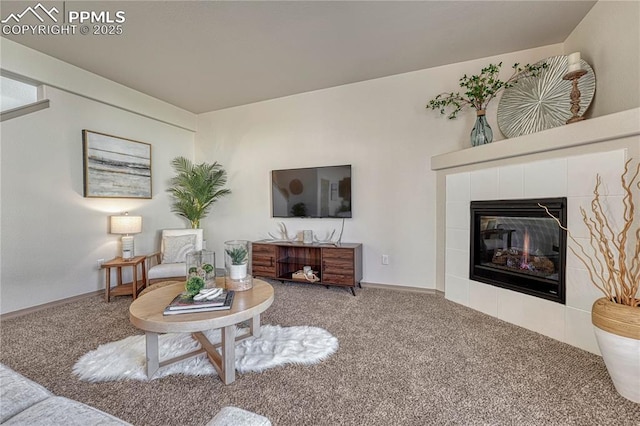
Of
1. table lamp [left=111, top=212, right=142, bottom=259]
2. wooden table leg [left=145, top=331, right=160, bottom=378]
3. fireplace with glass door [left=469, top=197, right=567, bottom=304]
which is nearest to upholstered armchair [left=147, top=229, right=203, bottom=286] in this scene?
table lamp [left=111, top=212, right=142, bottom=259]

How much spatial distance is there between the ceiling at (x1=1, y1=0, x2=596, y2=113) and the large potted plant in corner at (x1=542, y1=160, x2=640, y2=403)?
166 centimetres

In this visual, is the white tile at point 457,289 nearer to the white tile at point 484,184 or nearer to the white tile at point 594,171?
the white tile at point 484,184

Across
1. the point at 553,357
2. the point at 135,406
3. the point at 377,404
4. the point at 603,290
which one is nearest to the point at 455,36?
the point at 603,290

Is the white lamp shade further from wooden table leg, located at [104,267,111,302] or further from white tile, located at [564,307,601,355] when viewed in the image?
white tile, located at [564,307,601,355]

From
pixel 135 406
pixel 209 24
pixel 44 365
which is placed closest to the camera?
pixel 135 406

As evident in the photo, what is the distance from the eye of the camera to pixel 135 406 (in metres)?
1.44

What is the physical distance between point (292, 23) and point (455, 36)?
158 cm

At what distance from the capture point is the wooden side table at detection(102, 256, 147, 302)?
10.0 feet

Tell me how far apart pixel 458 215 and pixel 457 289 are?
0.80m

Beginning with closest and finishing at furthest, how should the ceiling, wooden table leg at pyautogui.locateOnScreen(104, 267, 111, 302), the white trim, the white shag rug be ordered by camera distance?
the white trim
the white shag rug
the ceiling
wooden table leg at pyautogui.locateOnScreen(104, 267, 111, 302)

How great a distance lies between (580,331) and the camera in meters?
1.98

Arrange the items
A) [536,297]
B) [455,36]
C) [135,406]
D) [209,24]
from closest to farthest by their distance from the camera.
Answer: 1. [135,406]
2. [536,297]
3. [209,24]
4. [455,36]

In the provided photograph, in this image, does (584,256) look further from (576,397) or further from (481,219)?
(576,397)

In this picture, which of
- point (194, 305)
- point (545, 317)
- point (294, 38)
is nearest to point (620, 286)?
point (545, 317)
